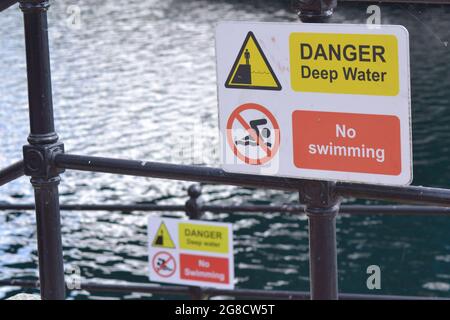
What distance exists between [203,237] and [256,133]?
365 centimetres

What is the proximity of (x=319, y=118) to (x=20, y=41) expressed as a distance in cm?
2057

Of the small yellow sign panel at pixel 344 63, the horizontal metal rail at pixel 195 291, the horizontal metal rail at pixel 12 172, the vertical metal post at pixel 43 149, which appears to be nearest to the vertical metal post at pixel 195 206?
the horizontal metal rail at pixel 195 291

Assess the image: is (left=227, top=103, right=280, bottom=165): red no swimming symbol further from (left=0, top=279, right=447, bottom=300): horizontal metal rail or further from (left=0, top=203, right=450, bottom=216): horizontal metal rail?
(left=0, top=279, right=447, bottom=300): horizontal metal rail

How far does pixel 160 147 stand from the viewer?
15.0 meters

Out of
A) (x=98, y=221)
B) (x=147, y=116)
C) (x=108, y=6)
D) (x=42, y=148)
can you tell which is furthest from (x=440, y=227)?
(x=108, y=6)

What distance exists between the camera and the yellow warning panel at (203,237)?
538 cm

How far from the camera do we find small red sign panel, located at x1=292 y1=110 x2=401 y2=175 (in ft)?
5.60

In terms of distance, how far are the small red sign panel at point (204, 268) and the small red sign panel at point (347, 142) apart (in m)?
3.89

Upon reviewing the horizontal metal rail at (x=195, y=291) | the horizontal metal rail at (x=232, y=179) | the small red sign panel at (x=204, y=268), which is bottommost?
the horizontal metal rail at (x=195, y=291)

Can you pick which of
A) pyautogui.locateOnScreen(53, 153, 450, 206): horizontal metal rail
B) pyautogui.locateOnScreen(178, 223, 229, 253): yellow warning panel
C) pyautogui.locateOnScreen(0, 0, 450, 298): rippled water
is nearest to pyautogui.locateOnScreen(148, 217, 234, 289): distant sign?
pyautogui.locateOnScreen(178, 223, 229, 253): yellow warning panel

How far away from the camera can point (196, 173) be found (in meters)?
1.95

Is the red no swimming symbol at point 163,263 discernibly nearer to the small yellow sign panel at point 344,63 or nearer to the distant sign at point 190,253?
the distant sign at point 190,253

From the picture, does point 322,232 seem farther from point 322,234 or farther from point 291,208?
point 291,208
